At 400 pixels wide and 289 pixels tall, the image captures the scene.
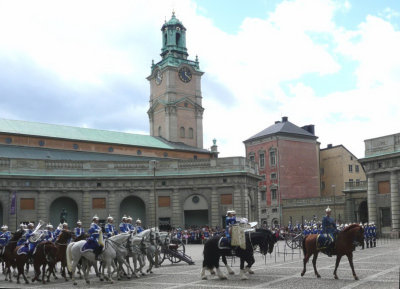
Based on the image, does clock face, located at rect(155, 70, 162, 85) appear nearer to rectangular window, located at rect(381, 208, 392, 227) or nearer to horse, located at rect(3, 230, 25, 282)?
rectangular window, located at rect(381, 208, 392, 227)

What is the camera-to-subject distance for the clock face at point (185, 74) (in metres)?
82.2

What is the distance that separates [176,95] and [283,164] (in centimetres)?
2055

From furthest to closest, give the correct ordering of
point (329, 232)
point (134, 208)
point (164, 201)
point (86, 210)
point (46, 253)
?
point (134, 208)
point (164, 201)
point (86, 210)
point (46, 253)
point (329, 232)

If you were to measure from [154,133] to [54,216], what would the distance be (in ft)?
111

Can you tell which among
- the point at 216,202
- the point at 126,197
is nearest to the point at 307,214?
the point at 216,202

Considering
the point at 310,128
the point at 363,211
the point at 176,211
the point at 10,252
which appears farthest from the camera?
the point at 310,128

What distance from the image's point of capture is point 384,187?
47.5 m

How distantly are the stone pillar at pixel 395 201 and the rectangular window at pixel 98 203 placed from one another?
96.2 ft

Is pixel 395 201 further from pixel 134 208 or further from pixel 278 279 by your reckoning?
pixel 278 279

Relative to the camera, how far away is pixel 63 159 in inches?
2195

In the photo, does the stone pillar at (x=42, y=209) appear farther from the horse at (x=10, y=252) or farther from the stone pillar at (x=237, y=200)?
the horse at (x=10, y=252)

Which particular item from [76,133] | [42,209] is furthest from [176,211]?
[76,133]

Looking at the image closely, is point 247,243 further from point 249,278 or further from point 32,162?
point 32,162

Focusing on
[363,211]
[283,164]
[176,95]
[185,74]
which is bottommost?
[363,211]
